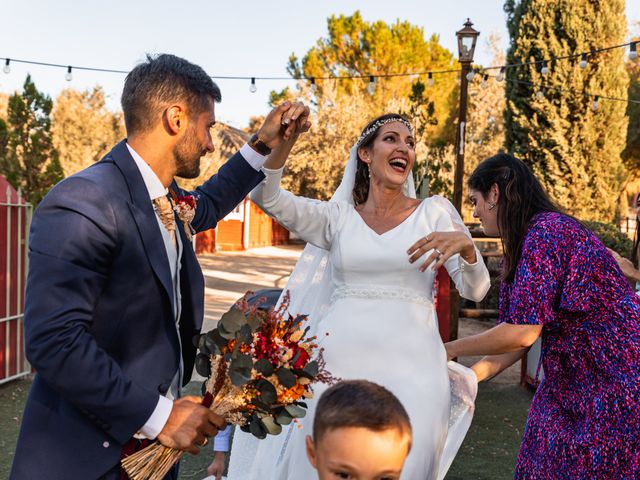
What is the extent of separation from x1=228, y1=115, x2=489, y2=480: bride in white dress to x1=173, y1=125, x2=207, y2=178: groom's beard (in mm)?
988

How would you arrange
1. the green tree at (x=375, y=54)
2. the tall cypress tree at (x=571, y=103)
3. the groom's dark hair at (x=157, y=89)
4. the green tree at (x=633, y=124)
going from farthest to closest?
the green tree at (x=375, y=54), the green tree at (x=633, y=124), the tall cypress tree at (x=571, y=103), the groom's dark hair at (x=157, y=89)

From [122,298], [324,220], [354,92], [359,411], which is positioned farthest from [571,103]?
[122,298]

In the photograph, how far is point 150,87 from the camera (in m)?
2.03

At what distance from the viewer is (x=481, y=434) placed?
634cm

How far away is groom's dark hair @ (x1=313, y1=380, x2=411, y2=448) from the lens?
1790 mm

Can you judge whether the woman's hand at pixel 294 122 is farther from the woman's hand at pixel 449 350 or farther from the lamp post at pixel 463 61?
the lamp post at pixel 463 61

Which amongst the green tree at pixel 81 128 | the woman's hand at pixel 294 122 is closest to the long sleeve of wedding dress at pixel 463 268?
the woman's hand at pixel 294 122

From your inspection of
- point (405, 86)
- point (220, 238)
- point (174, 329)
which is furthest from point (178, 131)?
point (405, 86)

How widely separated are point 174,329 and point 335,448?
60 centimetres

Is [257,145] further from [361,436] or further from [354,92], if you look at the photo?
[354,92]

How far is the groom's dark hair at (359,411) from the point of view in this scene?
5.87 ft

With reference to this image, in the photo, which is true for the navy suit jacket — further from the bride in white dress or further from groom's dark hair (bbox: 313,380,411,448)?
the bride in white dress

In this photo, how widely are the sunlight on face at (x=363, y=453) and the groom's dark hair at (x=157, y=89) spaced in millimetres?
1084

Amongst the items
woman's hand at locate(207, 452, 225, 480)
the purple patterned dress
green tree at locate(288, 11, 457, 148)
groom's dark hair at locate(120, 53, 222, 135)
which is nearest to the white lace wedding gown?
the purple patterned dress
